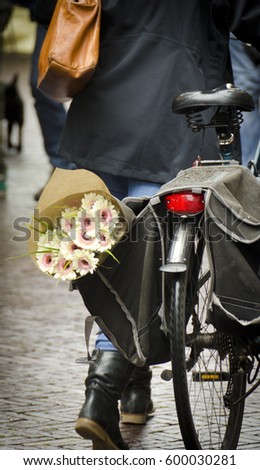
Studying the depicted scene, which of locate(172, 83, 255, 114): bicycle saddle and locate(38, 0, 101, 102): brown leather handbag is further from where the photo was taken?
locate(38, 0, 101, 102): brown leather handbag

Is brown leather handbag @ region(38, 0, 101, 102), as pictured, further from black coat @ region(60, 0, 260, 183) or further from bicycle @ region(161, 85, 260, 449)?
bicycle @ region(161, 85, 260, 449)

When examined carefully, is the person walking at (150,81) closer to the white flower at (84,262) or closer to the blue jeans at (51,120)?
the white flower at (84,262)

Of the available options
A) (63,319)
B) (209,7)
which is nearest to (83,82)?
(209,7)

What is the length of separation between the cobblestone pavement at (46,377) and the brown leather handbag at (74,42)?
0.56 meters

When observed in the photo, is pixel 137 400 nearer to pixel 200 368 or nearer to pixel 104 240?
pixel 200 368

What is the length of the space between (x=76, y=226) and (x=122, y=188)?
33.6 inches

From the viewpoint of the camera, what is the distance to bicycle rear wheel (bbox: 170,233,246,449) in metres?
3.25

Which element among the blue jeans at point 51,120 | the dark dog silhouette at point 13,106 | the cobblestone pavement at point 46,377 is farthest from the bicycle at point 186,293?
the dark dog silhouette at point 13,106

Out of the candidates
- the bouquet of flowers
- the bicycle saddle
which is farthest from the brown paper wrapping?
the bicycle saddle

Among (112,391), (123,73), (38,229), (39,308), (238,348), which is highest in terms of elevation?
(123,73)

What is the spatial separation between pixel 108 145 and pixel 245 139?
2926 mm

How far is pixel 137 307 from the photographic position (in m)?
3.53

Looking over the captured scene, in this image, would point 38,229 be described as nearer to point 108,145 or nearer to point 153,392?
point 108,145
